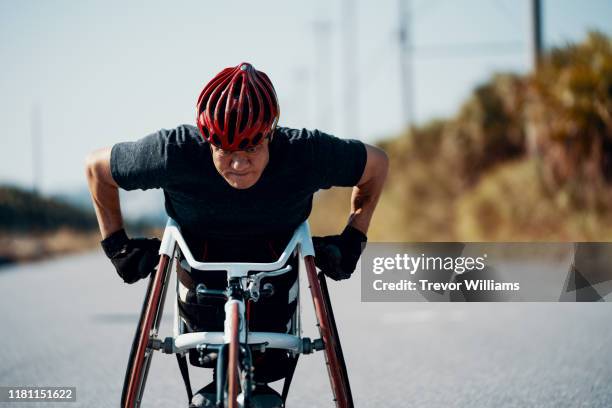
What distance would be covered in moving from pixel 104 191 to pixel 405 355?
4.56 meters

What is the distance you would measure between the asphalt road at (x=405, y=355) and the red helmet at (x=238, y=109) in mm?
2699

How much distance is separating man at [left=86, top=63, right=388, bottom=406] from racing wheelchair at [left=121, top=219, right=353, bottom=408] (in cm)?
16

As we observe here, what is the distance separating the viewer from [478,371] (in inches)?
290

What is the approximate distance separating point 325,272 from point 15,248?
37.6 meters

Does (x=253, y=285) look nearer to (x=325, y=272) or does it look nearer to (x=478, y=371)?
(x=325, y=272)

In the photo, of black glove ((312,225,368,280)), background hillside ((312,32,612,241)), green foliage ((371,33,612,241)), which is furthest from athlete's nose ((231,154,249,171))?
background hillside ((312,32,612,241))

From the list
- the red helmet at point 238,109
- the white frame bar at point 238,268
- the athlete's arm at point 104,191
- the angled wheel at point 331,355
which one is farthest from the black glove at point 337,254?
the athlete's arm at point 104,191

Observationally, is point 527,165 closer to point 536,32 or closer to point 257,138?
point 536,32

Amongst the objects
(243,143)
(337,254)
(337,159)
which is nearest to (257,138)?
(243,143)

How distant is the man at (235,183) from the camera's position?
3.96 metres

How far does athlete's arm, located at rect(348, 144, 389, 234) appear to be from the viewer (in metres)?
4.43

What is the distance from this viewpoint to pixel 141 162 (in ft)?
13.4

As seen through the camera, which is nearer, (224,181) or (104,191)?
(224,181)

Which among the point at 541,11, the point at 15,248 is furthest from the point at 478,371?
the point at 15,248
